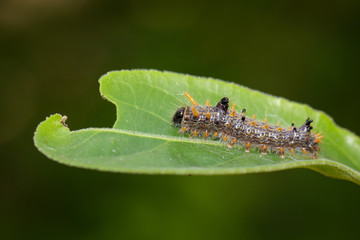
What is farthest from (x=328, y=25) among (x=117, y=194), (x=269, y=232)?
(x=117, y=194)

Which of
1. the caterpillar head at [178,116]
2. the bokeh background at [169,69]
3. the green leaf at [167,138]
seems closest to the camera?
the green leaf at [167,138]

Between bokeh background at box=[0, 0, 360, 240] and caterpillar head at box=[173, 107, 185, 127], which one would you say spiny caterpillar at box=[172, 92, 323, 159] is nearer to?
caterpillar head at box=[173, 107, 185, 127]

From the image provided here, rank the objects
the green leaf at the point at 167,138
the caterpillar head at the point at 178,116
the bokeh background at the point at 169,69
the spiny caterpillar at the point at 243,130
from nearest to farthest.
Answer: the green leaf at the point at 167,138, the caterpillar head at the point at 178,116, the spiny caterpillar at the point at 243,130, the bokeh background at the point at 169,69

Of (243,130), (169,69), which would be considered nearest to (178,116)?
(243,130)

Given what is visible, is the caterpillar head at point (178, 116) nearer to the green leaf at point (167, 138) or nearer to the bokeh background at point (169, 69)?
the green leaf at point (167, 138)

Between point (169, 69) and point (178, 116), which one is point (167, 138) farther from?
point (169, 69)

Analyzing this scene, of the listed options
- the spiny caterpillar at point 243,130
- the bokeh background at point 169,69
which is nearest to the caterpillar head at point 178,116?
the spiny caterpillar at point 243,130
